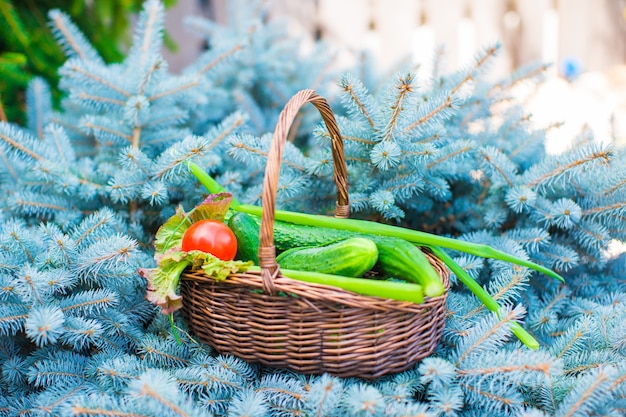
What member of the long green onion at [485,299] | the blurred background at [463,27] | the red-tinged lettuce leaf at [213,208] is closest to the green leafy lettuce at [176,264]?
the red-tinged lettuce leaf at [213,208]

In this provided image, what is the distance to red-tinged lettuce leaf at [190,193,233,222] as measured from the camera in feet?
2.98

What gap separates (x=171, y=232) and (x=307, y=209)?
0.35 meters

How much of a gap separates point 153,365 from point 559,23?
357cm

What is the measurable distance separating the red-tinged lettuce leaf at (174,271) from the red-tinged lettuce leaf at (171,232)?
0.05m

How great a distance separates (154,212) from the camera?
3.86 ft

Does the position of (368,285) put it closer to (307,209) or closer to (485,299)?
(485,299)

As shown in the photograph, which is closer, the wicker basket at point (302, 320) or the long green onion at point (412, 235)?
the wicker basket at point (302, 320)

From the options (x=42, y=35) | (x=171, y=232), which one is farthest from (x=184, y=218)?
(x=42, y=35)

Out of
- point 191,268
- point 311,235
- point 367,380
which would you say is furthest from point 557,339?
point 191,268

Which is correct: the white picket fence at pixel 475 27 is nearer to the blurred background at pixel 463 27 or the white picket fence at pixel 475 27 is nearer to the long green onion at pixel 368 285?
the blurred background at pixel 463 27

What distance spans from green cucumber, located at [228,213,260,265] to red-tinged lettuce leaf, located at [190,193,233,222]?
0.08ft

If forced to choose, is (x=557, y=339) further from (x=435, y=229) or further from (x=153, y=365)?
(x=153, y=365)

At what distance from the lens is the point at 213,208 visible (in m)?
0.92

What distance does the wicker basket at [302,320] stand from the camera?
0.74m
